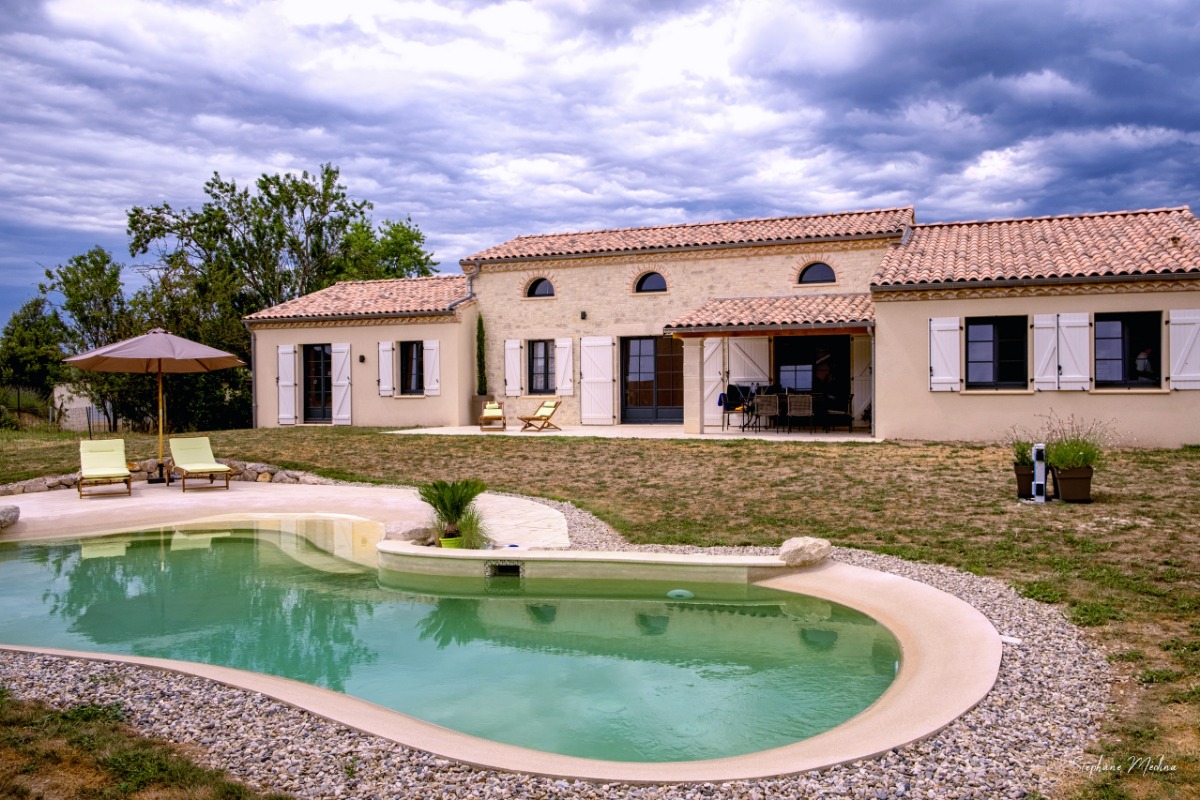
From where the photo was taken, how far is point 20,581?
23.8 feet

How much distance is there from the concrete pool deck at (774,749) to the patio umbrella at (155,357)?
3143 mm

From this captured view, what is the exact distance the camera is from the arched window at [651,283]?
2004 centimetres

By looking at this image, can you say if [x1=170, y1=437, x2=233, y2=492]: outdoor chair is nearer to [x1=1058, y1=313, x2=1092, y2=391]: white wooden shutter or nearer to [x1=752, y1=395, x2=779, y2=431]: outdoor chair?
[x1=752, y1=395, x2=779, y2=431]: outdoor chair

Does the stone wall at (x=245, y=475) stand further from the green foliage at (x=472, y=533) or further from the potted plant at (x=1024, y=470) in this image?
the potted plant at (x=1024, y=470)

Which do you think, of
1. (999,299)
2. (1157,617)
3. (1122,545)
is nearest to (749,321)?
(999,299)

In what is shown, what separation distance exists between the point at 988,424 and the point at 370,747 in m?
13.7

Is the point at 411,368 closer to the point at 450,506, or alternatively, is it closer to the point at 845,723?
the point at 450,506

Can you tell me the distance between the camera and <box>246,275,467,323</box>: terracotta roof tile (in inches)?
816

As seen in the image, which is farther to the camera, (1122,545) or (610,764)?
(1122,545)

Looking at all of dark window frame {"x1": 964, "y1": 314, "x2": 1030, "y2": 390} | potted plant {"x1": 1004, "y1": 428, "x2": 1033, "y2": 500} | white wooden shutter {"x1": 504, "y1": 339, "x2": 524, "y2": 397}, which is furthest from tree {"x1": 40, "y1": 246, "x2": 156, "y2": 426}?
potted plant {"x1": 1004, "y1": 428, "x2": 1033, "y2": 500}

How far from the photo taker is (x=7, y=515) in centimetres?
901

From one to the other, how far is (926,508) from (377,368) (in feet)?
49.9

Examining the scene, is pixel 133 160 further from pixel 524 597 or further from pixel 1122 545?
pixel 1122 545

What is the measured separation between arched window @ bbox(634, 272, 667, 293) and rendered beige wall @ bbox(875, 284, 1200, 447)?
20.2 ft
